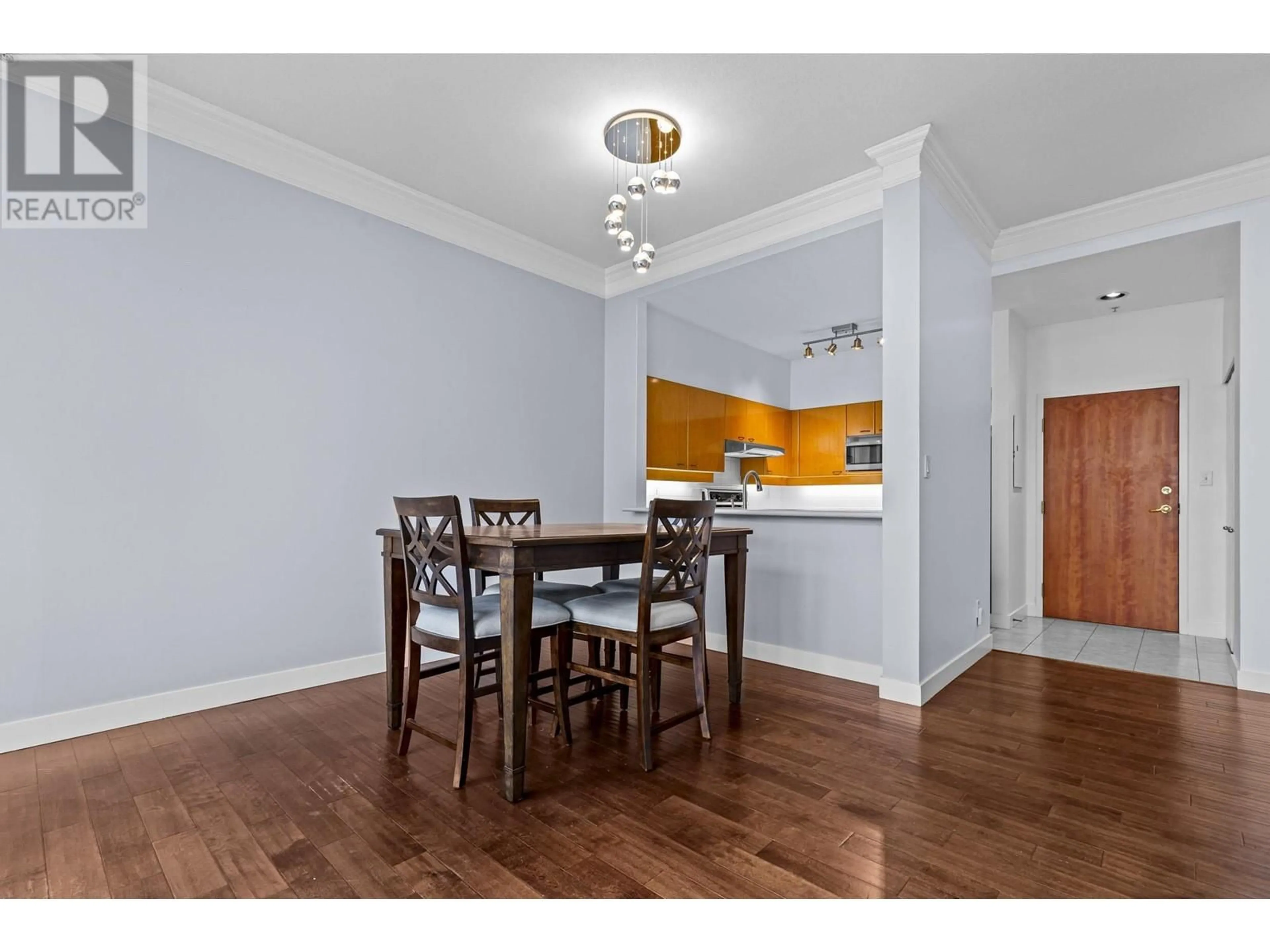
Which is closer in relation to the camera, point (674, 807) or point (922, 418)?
point (674, 807)

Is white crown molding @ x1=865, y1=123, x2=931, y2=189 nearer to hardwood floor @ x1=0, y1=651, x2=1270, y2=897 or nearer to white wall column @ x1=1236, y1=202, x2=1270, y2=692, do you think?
white wall column @ x1=1236, y1=202, x2=1270, y2=692

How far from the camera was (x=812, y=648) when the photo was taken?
3463 millimetres

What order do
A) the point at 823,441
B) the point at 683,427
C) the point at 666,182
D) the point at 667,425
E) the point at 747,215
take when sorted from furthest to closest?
the point at 823,441 → the point at 683,427 → the point at 667,425 → the point at 747,215 → the point at 666,182

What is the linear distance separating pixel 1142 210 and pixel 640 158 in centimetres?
283

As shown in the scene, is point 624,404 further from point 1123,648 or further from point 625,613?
point 1123,648

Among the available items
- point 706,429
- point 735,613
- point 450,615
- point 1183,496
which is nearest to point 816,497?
point 706,429

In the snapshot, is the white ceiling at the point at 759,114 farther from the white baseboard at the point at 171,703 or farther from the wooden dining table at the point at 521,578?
the white baseboard at the point at 171,703

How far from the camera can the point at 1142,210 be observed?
11.4 feet

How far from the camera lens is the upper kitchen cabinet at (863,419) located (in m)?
6.25

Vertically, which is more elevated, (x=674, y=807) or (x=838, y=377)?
(x=838, y=377)

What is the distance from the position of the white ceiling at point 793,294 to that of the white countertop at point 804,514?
1.56 m

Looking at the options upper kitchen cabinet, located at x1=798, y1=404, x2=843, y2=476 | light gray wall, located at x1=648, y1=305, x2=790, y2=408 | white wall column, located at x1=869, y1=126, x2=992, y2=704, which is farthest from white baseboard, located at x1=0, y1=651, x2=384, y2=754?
upper kitchen cabinet, located at x1=798, y1=404, x2=843, y2=476

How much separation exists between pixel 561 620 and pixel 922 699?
1787mm
